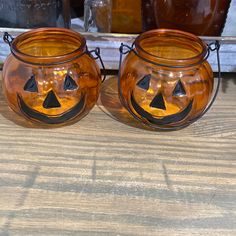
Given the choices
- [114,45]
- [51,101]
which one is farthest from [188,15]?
[51,101]

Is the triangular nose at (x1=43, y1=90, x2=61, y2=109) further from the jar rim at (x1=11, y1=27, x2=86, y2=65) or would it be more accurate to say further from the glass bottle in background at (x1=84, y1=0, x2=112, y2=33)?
the glass bottle in background at (x1=84, y1=0, x2=112, y2=33)

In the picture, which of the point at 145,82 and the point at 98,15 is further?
the point at 98,15

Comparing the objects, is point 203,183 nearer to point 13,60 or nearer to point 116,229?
point 116,229

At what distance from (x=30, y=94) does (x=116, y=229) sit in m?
0.16

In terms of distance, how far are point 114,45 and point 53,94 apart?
121 mm

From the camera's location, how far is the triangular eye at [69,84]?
1.33 ft

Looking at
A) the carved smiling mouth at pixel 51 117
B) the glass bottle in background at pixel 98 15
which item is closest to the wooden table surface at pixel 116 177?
the carved smiling mouth at pixel 51 117

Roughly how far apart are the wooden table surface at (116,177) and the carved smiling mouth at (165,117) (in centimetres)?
2

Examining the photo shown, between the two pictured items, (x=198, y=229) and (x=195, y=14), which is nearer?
(x=198, y=229)

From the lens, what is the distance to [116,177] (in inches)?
14.8

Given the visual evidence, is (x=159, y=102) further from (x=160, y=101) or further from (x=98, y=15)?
(x=98, y=15)

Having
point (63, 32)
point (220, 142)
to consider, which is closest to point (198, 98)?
point (220, 142)

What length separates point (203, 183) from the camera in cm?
37

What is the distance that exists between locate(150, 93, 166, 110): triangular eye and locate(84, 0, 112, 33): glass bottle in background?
0.52ft
